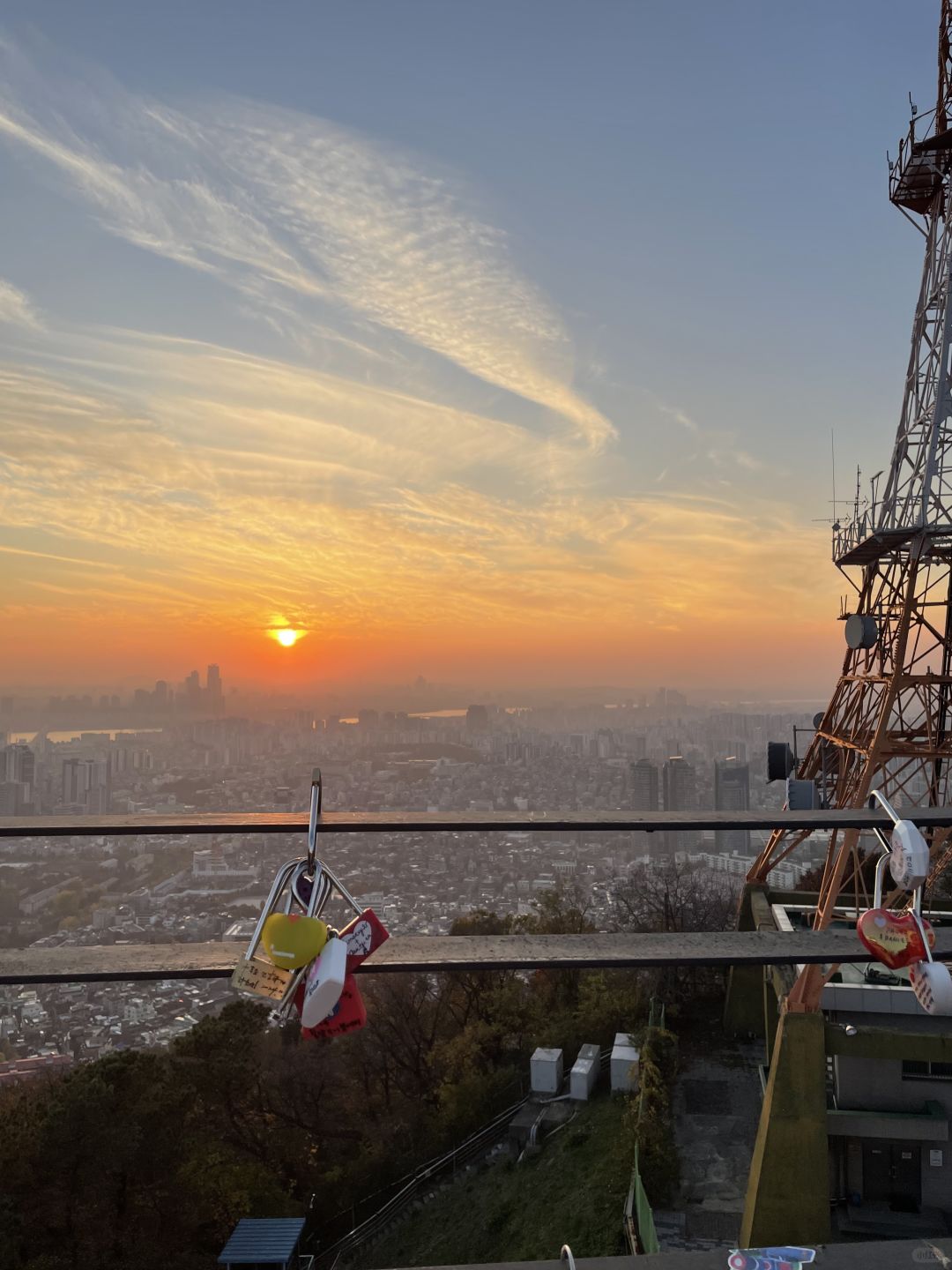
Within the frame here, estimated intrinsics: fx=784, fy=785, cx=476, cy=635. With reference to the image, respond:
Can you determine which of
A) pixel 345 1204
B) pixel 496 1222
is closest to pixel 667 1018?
pixel 496 1222

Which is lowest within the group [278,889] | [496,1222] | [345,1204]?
[345,1204]

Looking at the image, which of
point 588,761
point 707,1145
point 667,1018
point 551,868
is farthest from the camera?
point 588,761

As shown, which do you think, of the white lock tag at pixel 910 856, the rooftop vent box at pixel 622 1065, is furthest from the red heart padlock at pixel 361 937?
A: the rooftop vent box at pixel 622 1065

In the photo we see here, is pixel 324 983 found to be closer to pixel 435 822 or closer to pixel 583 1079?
pixel 435 822

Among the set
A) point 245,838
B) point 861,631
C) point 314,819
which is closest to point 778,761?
point 861,631

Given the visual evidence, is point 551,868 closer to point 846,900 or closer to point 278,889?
point 846,900

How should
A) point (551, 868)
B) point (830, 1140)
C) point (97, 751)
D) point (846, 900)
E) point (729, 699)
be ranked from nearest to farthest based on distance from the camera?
point (830, 1140), point (846, 900), point (551, 868), point (97, 751), point (729, 699)
